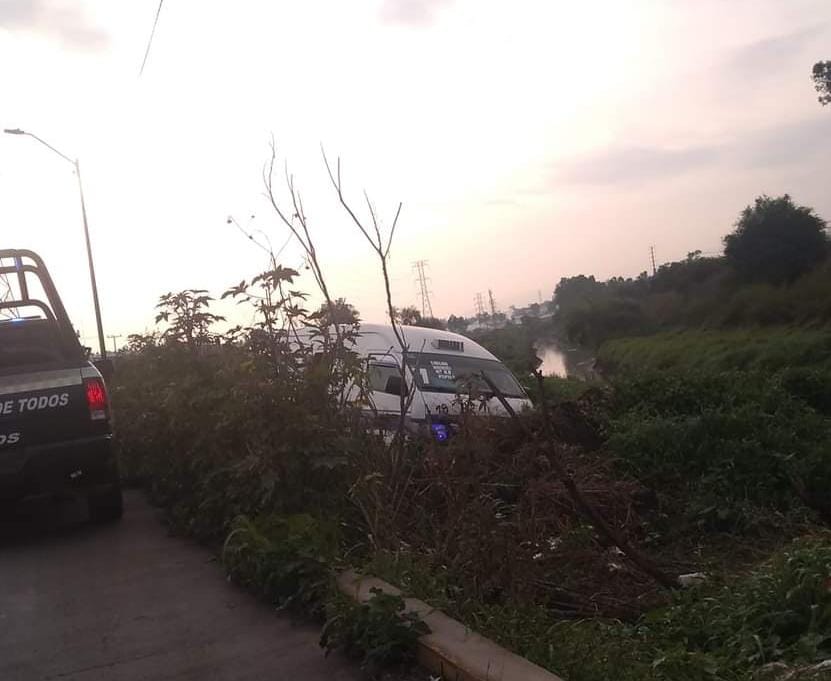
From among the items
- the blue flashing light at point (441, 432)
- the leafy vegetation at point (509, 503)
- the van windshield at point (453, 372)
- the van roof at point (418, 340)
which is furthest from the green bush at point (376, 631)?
the van roof at point (418, 340)

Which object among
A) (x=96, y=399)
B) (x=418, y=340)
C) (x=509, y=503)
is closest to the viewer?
(x=509, y=503)

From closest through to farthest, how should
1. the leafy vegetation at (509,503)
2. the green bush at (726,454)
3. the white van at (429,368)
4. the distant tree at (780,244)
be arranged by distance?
1. the leafy vegetation at (509,503)
2. the green bush at (726,454)
3. the white van at (429,368)
4. the distant tree at (780,244)

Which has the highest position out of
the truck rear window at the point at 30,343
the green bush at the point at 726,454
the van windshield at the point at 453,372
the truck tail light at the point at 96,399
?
the truck rear window at the point at 30,343

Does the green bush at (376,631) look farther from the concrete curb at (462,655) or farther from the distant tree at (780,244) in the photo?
the distant tree at (780,244)

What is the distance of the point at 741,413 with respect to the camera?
35.2 feet

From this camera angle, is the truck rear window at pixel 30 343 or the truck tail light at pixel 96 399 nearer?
the truck tail light at pixel 96 399

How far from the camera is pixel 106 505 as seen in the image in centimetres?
869

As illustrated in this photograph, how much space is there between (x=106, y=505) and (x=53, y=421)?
1.19 metres

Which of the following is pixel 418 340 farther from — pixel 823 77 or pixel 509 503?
pixel 823 77

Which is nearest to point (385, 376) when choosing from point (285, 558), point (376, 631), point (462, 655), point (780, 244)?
point (285, 558)

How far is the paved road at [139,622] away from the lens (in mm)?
4852

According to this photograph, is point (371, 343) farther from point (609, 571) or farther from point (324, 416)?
point (609, 571)

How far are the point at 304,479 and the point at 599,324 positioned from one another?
196ft

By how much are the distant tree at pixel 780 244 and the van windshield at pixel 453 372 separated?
1742 inches
